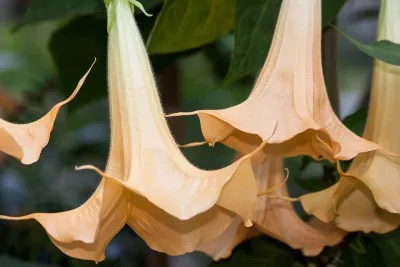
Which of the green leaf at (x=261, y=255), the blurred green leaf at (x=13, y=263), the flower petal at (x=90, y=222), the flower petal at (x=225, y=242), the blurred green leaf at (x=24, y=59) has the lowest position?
the blurred green leaf at (x=24, y=59)

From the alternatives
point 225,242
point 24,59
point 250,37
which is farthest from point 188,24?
point 24,59

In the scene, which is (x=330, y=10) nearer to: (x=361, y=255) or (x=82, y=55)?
(x=361, y=255)

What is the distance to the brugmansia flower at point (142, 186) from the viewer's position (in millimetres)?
396

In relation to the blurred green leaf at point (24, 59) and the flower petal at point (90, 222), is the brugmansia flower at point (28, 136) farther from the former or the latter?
the blurred green leaf at point (24, 59)

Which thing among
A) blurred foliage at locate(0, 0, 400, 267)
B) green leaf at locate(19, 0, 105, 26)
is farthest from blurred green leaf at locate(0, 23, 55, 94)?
green leaf at locate(19, 0, 105, 26)

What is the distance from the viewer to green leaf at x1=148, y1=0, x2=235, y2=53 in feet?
2.04

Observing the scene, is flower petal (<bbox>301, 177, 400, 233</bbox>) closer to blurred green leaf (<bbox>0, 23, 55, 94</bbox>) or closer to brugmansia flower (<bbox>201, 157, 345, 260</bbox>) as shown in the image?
brugmansia flower (<bbox>201, 157, 345, 260</bbox>)

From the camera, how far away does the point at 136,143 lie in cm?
44

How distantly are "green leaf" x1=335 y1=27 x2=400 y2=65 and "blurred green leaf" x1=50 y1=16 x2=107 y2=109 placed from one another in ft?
1.33

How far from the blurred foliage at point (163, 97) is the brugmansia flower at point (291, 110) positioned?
0.13 feet

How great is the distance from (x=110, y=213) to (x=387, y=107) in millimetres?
216

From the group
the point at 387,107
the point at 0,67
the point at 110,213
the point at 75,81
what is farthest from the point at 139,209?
the point at 0,67

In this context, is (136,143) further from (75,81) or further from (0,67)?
(0,67)

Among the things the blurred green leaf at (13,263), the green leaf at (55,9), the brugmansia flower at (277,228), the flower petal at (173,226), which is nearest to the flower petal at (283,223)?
the brugmansia flower at (277,228)
